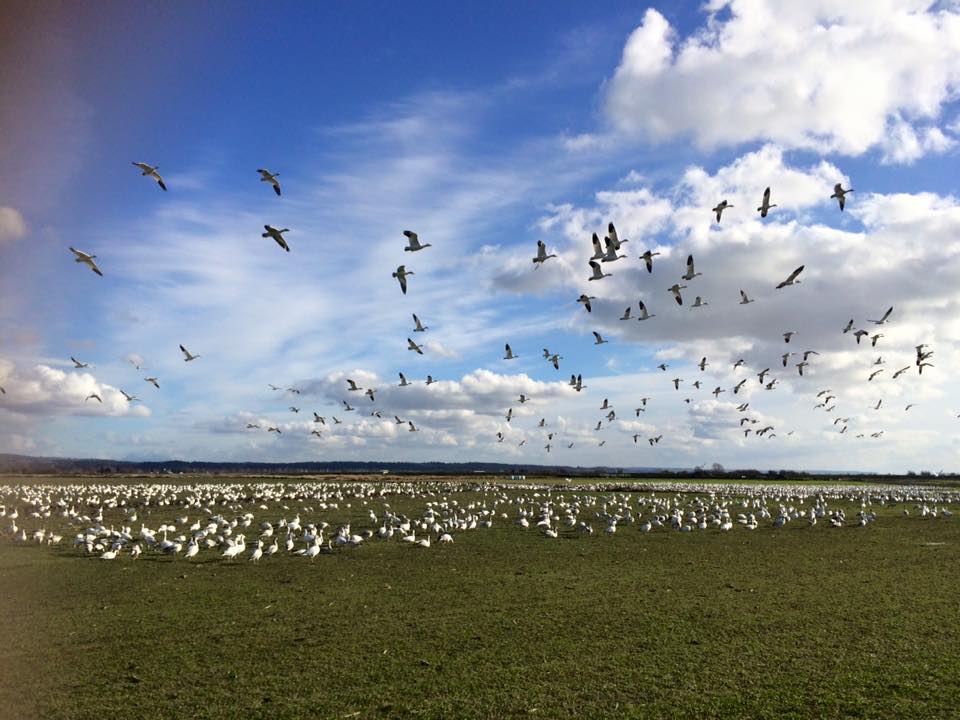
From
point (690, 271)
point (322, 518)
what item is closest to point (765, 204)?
point (690, 271)

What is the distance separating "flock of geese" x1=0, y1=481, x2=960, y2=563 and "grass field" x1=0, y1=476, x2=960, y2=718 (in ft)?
9.05

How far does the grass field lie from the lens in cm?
910

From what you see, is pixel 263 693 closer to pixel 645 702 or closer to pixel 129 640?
pixel 129 640

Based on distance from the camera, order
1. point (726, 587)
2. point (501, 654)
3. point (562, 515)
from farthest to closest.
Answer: point (562, 515) → point (726, 587) → point (501, 654)

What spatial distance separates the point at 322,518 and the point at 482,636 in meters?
25.9

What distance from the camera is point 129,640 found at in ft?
39.9

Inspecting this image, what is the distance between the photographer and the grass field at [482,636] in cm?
910

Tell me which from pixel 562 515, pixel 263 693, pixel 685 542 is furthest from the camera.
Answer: pixel 562 515

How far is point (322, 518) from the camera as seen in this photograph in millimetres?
36312

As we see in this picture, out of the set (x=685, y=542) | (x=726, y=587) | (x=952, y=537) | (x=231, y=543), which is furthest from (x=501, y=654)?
(x=952, y=537)

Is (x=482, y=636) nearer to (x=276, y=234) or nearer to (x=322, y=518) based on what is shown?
(x=276, y=234)

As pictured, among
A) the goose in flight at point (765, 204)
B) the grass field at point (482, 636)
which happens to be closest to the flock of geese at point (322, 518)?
the grass field at point (482, 636)

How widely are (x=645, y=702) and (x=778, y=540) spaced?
66.9 ft

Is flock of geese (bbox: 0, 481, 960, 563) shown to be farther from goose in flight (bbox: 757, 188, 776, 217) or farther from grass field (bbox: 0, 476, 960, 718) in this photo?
goose in flight (bbox: 757, 188, 776, 217)
